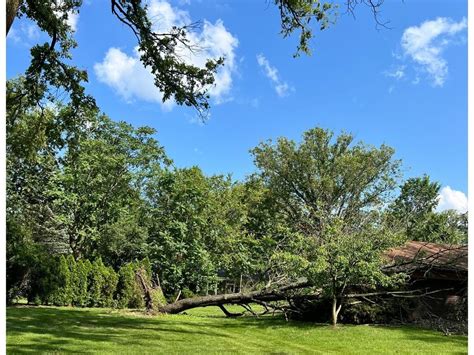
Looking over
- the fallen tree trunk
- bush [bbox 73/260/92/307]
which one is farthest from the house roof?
bush [bbox 73/260/92/307]

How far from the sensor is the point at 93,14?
9.30 metres

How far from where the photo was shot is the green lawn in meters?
8.62

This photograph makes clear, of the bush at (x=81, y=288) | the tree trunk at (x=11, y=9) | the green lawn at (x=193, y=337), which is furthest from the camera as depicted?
the bush at (x=81, y=288)

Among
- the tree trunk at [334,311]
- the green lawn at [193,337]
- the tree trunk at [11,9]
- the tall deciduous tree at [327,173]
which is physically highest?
the tall deciduous tree at [327,173]

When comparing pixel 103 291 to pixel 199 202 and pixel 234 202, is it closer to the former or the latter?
pixel 199 202

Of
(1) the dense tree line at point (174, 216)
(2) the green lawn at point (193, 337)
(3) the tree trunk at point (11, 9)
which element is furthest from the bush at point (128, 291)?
(3) the tree trunk at point (11, 9)

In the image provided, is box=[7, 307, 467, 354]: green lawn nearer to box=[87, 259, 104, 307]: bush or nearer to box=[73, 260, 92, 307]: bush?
box=[73, 260, 92, 307]: bush

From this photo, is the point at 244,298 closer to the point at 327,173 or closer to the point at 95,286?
the point at 95,286

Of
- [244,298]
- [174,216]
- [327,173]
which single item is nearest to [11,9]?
[244,298]

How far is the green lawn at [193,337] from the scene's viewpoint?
8617 millimetres

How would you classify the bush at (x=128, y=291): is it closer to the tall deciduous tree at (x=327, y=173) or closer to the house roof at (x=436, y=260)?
the house roof at (x=436, y=260)

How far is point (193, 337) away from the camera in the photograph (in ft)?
34.1

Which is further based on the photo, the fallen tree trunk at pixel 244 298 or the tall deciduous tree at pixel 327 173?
the tall deciduous tree at pixel 327 173

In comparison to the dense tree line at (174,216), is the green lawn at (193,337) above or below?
below
